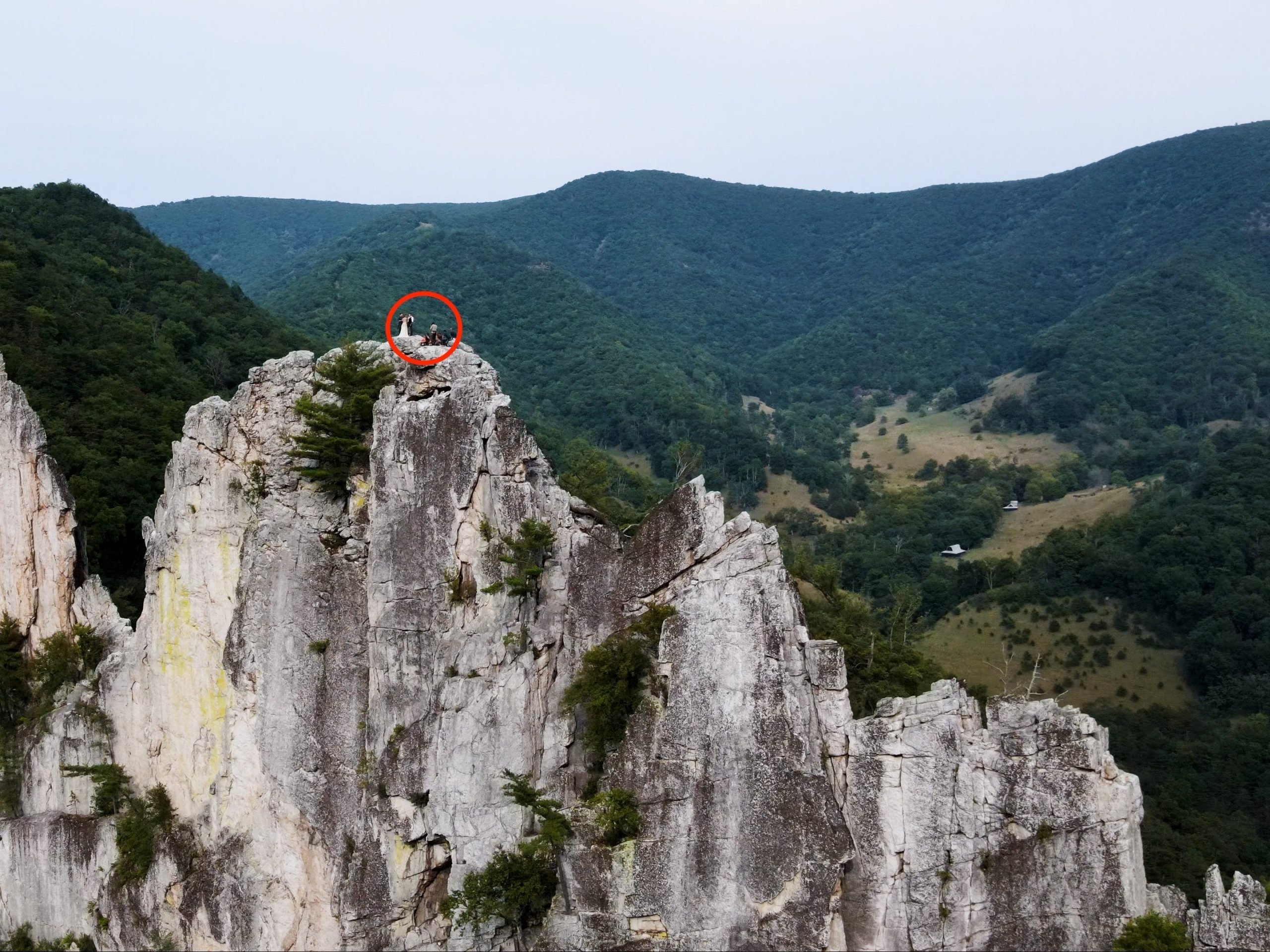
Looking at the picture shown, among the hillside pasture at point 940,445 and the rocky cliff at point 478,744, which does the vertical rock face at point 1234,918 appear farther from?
the hillside pasture at point 940,445

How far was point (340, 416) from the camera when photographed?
A: 1079 inches

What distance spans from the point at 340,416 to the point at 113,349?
20.7 metres

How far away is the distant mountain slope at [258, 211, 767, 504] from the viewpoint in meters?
105

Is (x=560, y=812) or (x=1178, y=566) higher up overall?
(x=1178, y=566)

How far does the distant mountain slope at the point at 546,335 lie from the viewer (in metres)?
105

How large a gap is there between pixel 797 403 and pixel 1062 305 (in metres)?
63.0

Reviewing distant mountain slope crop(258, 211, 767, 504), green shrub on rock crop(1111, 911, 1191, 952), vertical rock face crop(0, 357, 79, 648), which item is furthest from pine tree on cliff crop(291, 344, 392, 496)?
distant mountain slope crop(258, 211, 767, 504)

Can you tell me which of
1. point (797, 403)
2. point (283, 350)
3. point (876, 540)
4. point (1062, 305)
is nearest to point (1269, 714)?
point (876, 540)

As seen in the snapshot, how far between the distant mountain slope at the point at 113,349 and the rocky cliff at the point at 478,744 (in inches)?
196

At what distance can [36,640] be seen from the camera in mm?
33344

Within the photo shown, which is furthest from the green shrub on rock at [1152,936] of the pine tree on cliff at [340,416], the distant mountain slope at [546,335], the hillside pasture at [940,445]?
the hillside pasture at [940,445]

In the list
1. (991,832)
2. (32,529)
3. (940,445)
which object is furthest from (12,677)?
(940,445)

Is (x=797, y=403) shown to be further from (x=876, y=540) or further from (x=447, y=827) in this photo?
(x=447, y=827)

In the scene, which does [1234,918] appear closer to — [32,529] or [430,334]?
[430,334]
